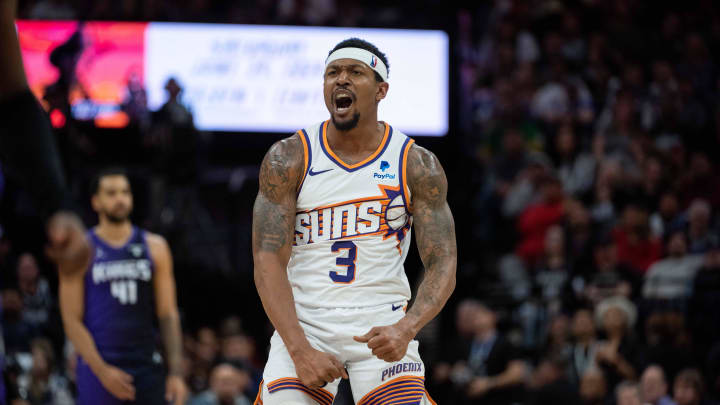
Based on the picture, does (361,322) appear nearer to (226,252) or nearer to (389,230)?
(389,230)

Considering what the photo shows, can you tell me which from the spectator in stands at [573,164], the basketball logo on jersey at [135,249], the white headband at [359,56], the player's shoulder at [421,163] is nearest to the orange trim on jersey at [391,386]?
the player's shoulder at [421,163]

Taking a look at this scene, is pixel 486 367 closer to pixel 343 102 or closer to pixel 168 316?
pixel 168 316

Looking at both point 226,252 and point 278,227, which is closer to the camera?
point 278,227

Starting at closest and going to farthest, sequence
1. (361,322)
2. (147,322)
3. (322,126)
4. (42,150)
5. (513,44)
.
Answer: (42,150)
(361,322)
(322,126)
(147,322)
(513,44)

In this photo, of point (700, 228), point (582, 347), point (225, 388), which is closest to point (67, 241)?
point (225, 388)

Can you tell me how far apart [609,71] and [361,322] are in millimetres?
11067

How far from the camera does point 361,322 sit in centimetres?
495

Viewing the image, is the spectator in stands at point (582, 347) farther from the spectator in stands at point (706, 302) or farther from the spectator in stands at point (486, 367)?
the spectator in stands at point (706, 302)

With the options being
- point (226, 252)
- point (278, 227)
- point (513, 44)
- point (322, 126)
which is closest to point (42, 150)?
point (278, 227)

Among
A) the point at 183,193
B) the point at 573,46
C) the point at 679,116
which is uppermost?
the point at 573,46

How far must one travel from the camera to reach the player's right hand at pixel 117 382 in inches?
263

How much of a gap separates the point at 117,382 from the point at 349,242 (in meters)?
2.49

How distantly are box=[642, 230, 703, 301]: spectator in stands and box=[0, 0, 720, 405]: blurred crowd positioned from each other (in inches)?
0.9

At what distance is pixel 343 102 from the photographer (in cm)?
521
